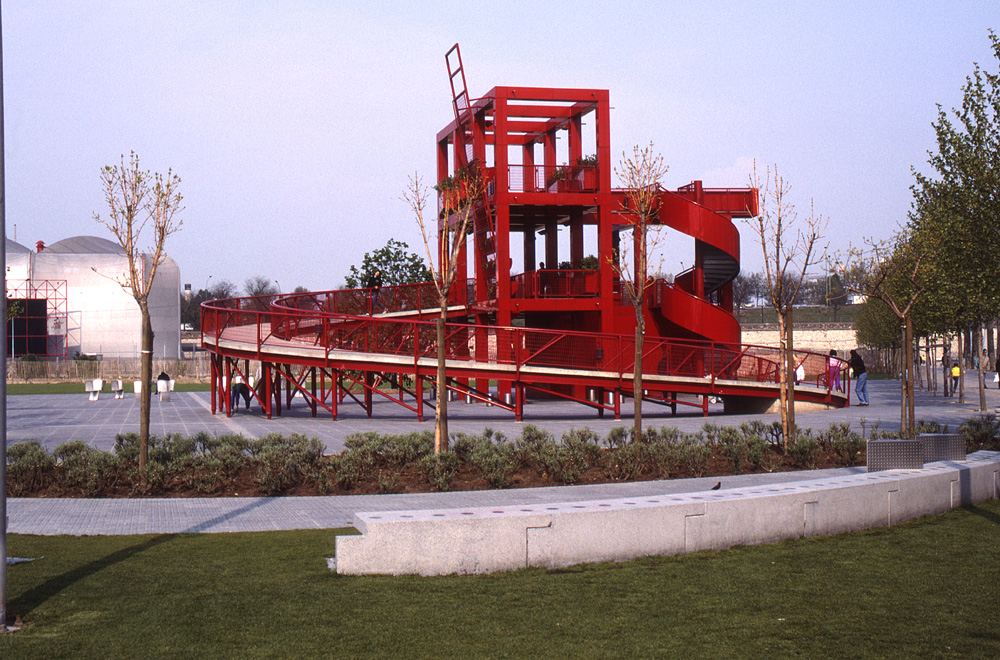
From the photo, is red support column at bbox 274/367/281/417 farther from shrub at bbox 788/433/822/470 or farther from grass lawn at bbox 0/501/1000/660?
grass lawn at bbox 0/501/1000/660

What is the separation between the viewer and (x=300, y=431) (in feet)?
64.2

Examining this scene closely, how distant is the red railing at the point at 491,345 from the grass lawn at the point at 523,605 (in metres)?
14.3

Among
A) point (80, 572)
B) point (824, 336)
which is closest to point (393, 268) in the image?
point (80, 572)

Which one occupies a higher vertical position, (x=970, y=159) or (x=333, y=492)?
(x=970, y=159)

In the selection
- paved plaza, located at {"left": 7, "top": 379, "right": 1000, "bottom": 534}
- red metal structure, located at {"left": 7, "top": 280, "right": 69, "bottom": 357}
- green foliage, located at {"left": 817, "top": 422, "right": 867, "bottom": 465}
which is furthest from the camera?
red metal structure, located at {"left": 7, "top": 280, "right": 69, "bottom": 357}

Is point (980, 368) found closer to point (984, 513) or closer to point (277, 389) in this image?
point (984, 513)

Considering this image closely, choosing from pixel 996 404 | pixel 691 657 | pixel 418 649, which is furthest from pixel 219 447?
pixel 996 404

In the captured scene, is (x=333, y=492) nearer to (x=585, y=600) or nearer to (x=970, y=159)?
(x=585, y=600)

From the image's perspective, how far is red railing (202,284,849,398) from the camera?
22.5 meters

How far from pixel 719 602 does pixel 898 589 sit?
54.3 inches

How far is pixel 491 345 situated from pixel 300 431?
19.1 ft

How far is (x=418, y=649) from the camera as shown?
5297 mm

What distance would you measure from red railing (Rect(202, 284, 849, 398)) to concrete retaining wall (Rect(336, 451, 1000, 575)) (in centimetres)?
1387

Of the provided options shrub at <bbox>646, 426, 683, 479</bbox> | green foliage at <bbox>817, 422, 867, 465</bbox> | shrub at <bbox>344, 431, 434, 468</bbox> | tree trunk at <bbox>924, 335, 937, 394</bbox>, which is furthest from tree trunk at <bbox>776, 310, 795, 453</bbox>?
tree trunk at <bbox>924, 335, 937, 394</bbox>
